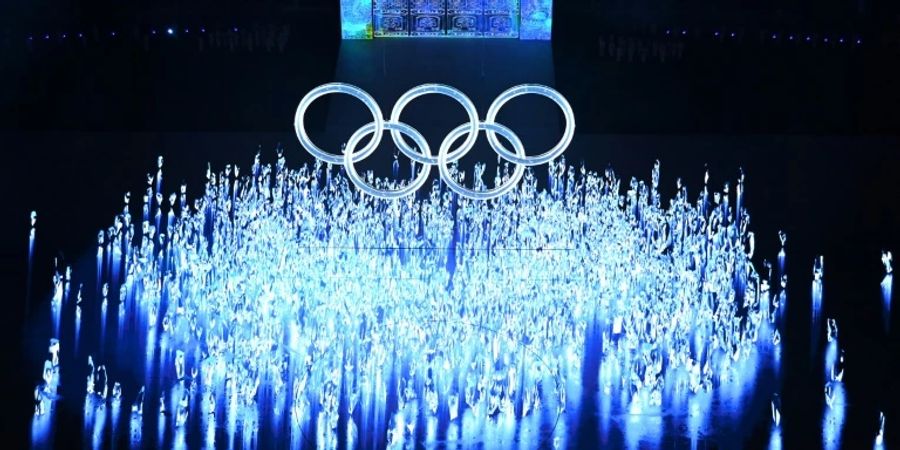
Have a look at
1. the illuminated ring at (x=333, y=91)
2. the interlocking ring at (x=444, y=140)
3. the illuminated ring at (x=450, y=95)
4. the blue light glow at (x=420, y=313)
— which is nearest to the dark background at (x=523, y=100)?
the blue light glow at (x=420, y=313)

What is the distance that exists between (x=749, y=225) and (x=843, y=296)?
10.5 feet

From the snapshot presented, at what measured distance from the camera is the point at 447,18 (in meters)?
18.2

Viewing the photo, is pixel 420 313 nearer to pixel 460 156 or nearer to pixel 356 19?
pixel 460 156

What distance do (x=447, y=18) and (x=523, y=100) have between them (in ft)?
9.00

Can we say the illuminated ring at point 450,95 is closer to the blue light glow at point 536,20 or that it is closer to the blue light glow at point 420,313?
the blue light glow at point 420,313

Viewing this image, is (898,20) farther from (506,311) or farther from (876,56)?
(506,311)

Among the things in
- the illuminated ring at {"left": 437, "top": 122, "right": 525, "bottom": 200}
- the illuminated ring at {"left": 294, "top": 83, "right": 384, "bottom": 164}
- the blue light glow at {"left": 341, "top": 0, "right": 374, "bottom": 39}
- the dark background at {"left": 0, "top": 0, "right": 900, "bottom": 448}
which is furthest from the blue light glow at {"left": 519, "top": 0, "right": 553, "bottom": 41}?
the illuminated ring at {"left": 294, "top": 83, "right": 384, "bottom": 164}

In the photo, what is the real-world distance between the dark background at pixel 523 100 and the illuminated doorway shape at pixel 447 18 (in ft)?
0.99

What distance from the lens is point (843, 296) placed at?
36.1 ft

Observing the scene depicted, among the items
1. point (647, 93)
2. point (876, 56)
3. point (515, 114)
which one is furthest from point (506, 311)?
point (876, 56)

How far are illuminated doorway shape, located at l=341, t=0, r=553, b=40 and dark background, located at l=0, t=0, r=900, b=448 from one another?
30cm

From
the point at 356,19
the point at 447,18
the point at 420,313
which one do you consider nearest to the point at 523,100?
the point at 447,18

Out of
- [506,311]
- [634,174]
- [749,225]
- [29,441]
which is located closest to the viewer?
[29,441]

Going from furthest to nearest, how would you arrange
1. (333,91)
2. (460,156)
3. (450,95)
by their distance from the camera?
(460,156) → (450,95) → (333,91)
